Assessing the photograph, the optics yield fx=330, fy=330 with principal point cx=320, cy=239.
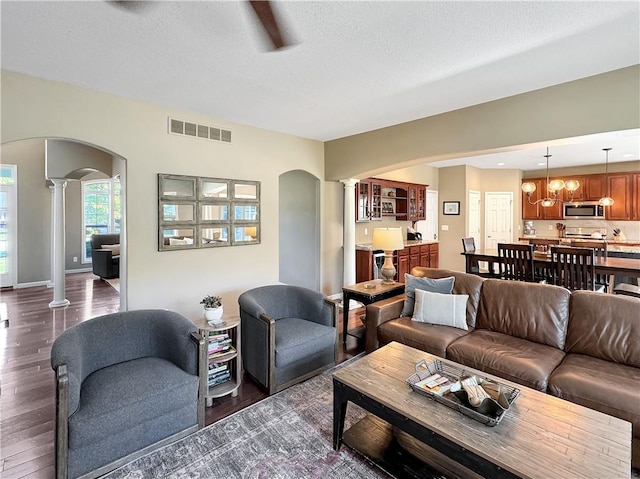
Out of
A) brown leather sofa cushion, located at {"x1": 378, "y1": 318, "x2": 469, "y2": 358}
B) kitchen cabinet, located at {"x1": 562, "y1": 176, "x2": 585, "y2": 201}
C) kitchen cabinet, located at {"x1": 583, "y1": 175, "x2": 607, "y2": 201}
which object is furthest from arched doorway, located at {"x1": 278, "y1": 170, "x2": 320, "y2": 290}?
kitchen cabinet, located at {"x1": 583, "y1": 175, "x2": 607, "y2": 201}

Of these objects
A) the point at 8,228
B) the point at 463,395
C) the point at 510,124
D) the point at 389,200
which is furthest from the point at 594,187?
the point at 8,228

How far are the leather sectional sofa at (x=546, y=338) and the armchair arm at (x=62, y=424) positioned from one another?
2.51m

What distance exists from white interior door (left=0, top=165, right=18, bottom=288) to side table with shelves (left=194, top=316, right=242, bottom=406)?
21.4 ft

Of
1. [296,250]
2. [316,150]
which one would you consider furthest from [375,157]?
[296,250]

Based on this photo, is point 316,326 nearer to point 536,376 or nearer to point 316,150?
point 536,376

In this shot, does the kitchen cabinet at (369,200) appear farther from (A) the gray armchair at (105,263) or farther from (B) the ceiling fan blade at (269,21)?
(A) the gray armchair at (105,263)

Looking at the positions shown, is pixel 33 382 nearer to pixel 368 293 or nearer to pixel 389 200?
pixel 368 293

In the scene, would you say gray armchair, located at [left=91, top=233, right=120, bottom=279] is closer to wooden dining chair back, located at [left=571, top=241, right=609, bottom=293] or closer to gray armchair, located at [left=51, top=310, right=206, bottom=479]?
gray armchair, located at [left=51, top=310, right=206, bottom=479]

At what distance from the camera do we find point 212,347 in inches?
106

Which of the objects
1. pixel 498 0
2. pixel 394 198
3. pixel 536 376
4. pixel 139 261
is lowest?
pixel 536 376

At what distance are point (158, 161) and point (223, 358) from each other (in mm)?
2403

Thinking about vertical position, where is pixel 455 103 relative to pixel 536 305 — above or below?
above

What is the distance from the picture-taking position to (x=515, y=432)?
5.28ft

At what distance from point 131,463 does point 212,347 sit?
0.88 meters
